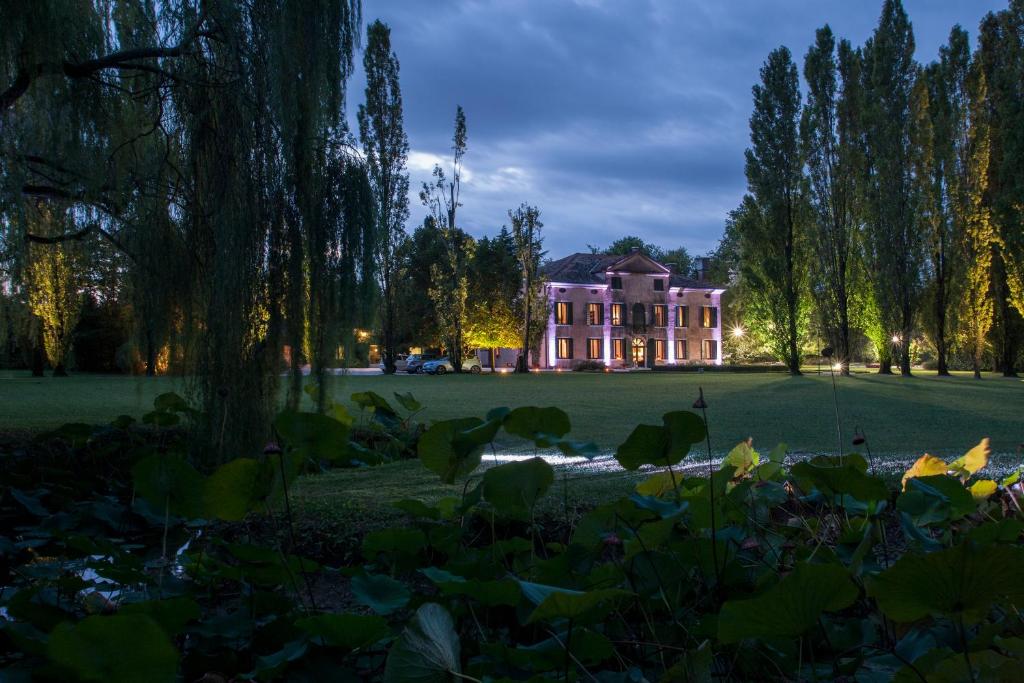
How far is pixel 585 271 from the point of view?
130 feet

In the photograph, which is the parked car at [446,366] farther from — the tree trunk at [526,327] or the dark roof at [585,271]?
the dark roof at [585,271]

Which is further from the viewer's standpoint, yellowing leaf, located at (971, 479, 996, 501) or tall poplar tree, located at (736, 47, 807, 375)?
tall poplar tree, located at (736, 47, 807, 375)

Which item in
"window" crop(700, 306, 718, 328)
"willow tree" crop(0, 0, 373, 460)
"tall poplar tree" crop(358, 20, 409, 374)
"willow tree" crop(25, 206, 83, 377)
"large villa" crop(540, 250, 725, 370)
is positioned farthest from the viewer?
"window" crop(700, 306, 718, 328)

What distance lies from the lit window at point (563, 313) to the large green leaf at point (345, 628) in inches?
1442

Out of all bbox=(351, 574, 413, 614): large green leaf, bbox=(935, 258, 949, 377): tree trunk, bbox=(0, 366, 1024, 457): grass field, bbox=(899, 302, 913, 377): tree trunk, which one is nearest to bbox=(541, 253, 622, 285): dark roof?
bbox=(899, 302, 913, 377): tree trunk

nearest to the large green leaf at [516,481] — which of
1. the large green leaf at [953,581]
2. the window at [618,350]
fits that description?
the large green leaf at [953,581]

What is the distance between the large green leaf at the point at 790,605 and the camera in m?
0.80

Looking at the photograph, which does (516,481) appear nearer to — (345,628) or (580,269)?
(345,628)

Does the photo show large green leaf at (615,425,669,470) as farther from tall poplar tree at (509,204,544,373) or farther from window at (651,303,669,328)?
window at (651,303,669,328)

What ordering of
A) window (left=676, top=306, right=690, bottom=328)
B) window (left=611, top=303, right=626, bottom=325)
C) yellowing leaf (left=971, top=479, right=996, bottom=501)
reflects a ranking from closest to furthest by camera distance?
yellowing leaf (left=971, top=479, right=996, bottom=501)
window (left=611, top=303, right=626, bottom=325)
window (left=676, top=306, right=690, bottom=328)

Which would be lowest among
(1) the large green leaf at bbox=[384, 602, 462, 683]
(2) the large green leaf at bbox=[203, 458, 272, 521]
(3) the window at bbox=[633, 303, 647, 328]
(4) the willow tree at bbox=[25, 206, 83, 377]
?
(1) the large green leaf at bbox=[384, 602, 462, 683]

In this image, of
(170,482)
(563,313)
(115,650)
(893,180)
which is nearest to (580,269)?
(563,313)

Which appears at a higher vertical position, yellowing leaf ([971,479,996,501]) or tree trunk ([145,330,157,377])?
tree trunk ([145,330,157,377])

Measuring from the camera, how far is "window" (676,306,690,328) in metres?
40.7
